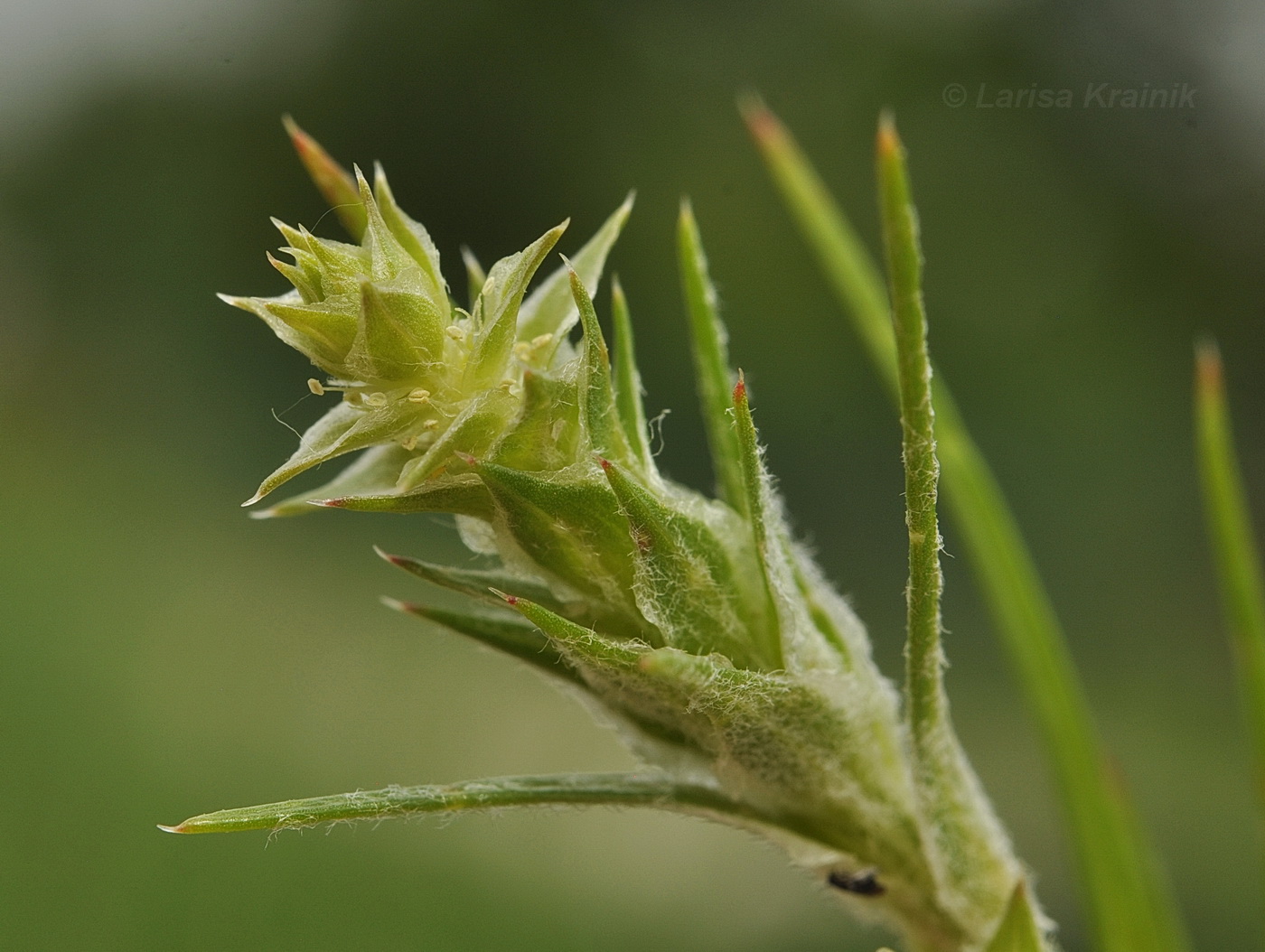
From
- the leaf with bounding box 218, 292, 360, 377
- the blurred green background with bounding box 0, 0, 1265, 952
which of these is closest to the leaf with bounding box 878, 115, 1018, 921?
the leaf with bounding box 218, 292, 360, 377

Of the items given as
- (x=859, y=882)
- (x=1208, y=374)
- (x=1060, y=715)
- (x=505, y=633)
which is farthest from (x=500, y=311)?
(x=1208, y=374)

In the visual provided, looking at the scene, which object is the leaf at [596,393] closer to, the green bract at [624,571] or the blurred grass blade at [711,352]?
the green bract at [624,571]

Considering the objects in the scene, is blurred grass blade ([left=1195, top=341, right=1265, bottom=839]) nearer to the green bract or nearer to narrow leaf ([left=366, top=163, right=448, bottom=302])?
the green bract

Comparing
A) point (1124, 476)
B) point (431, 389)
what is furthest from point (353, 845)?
point (1124, 476)

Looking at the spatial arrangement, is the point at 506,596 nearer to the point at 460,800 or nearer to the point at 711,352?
the point at 460,800

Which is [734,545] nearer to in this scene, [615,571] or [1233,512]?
[615,571]

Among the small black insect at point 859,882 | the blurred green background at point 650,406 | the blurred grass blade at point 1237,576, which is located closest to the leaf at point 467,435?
the small black insect at point 859,882

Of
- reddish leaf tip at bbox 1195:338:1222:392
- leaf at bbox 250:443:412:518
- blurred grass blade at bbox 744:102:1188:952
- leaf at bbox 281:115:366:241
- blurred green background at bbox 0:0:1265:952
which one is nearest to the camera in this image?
leaf at bbox 250:443:412:518
